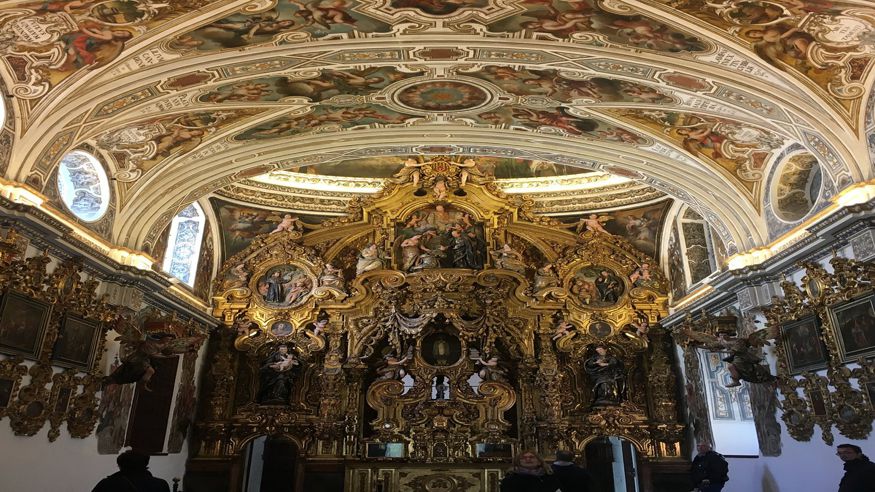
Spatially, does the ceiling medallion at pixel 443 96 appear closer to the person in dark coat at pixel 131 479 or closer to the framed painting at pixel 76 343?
the framed painting at pixel 76 343

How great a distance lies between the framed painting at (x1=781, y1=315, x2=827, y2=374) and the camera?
9807 mm

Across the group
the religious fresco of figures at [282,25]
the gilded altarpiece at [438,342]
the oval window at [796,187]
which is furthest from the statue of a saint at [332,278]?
the oval window at [796,187]

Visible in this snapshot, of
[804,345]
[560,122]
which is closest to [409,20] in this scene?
[560,122]

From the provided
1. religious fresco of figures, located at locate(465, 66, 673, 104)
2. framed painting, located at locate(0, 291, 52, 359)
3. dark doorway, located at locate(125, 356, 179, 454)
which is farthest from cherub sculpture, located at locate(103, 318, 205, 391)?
religious fresco of figures, located at locate(465, 66, 673, 104)

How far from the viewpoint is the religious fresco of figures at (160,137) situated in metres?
11.4

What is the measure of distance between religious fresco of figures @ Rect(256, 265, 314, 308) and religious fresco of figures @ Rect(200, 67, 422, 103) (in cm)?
709

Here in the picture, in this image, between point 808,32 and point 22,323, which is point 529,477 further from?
point 22,323

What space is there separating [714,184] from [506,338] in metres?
6.55

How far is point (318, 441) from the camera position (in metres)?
15.5

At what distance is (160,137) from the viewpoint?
38.7 ft

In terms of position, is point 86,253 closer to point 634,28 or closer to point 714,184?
point 634,28

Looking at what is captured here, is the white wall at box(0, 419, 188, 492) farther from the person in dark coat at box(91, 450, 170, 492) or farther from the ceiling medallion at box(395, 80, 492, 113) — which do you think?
the ceiling medallion at box(395, 80, 492, 113)

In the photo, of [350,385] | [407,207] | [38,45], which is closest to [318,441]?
[350,385]

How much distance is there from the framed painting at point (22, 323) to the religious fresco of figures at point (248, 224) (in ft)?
24.8
